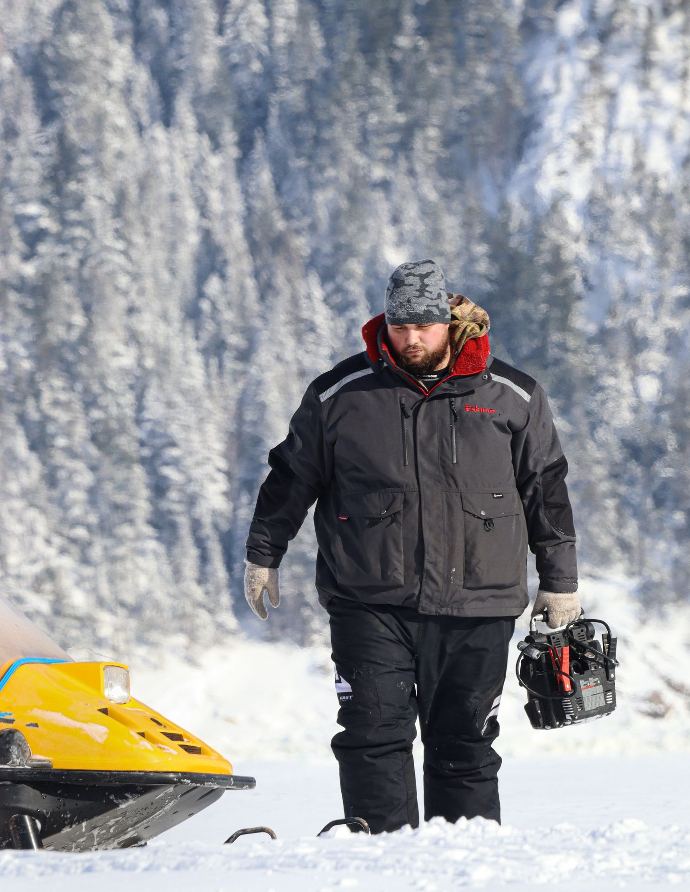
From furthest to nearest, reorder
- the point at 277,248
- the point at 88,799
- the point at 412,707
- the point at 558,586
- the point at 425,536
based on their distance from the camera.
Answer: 1. the point at 277,248
2. the point at 558,586
3. the point at 412,707
4. the point at 425,536
5. the point at 88,799

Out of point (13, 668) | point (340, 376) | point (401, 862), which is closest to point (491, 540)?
point (340, 376)

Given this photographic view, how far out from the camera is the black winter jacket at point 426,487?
118 inches

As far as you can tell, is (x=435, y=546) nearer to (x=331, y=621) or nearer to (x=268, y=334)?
(x=331, y=621)

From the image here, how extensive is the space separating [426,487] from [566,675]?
770 millimetres

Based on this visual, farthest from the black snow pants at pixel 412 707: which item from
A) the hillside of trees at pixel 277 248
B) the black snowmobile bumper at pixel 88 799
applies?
the hillside of trees at pixel 277 248

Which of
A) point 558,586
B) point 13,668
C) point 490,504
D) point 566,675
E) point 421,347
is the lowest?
point 566,675

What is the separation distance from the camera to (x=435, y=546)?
2.99 meters

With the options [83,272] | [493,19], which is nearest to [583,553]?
[83,272]

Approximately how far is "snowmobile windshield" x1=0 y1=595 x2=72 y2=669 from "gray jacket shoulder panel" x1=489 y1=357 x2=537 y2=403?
1.50 meters

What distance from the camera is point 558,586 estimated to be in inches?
126

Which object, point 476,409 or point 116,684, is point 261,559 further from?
point 476,409

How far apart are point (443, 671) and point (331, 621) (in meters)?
0.34

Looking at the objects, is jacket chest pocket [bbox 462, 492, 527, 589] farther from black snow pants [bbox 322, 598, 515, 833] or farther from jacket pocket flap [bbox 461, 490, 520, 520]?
black snow pants [bbox 322, 598, 515, 833]

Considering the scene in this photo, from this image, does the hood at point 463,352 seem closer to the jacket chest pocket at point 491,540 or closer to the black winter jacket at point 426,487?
the black winter jacket at point 426,487
